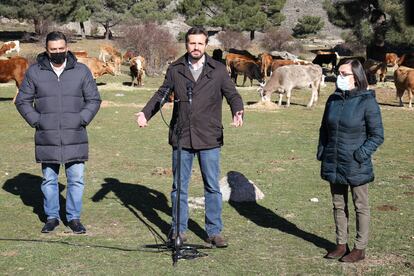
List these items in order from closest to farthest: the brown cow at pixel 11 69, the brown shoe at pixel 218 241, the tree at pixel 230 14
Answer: the brown shoe at pixel 218 241 → the brown cow at pixel 11 69 → the tree at pixel 230 14

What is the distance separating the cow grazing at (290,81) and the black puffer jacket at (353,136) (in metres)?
15.1

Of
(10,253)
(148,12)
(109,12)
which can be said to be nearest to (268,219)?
(10,253)

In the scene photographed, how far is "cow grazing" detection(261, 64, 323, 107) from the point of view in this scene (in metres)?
20.9

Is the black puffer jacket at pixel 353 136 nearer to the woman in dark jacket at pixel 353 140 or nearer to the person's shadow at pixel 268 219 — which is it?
the woman in dark jacket at pixel 353 140

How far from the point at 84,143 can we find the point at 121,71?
2706cm

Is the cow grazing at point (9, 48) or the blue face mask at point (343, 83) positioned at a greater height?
the blue face mask at point (343, 83)

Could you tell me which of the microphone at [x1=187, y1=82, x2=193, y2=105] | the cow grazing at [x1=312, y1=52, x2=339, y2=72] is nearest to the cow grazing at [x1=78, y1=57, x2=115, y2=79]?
the cow grazing at [x1=312, y1=52, x2=339, y2=72]

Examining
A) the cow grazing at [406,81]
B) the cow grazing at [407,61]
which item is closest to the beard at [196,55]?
the cow grazing at [406,81]

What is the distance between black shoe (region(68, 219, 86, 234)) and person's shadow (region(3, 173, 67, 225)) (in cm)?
38

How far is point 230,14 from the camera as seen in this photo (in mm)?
57219

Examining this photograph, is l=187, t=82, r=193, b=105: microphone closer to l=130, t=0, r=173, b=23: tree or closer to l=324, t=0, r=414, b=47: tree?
l=324, t=0, r=414, b=47: tree

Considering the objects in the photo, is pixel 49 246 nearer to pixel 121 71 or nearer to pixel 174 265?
pixel 174 265

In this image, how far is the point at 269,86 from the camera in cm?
2089

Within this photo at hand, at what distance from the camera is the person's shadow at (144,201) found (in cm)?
683
